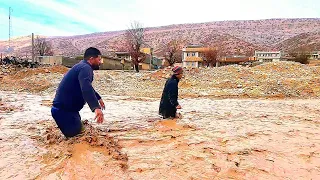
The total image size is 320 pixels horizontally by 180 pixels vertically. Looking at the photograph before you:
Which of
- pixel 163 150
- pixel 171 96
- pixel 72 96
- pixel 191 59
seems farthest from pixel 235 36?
pixel 72 96

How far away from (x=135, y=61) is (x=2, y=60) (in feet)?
57.9

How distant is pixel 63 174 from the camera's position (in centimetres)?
367

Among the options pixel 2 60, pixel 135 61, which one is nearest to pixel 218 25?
pixel 135 61

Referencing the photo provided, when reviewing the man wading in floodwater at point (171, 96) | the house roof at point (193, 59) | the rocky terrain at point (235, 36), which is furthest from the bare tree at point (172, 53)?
the man wading in floodwater at point (171, 96)

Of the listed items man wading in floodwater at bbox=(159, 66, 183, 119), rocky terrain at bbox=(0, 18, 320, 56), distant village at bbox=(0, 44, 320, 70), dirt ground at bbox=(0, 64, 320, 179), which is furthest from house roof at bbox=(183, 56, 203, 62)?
man wading in floodwater at bbox=(159, 66, 183, 119)

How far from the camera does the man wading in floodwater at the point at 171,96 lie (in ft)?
25.1

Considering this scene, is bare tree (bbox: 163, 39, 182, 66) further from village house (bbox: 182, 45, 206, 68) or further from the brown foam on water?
the brown foam on water

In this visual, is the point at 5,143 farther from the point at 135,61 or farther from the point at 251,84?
the point at 135,61

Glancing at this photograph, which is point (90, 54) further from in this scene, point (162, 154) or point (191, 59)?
point (191, 59)

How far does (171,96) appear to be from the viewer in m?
7.61

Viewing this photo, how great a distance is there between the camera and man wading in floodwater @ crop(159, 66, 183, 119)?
765cm

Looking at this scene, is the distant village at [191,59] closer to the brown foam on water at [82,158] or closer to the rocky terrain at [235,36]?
the rocky terrain at [235,36]

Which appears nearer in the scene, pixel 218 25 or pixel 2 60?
pixel 2 60

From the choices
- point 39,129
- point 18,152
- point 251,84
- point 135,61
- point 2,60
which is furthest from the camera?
point 135,61
